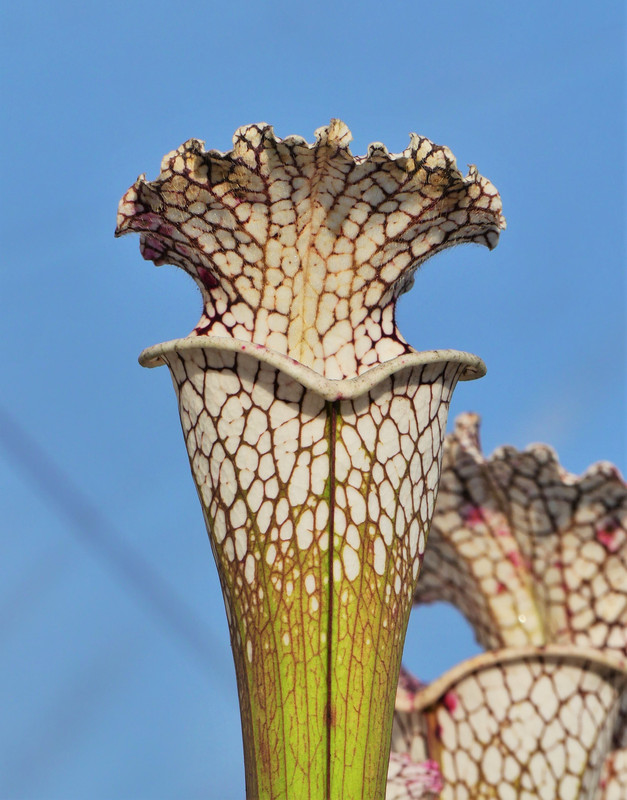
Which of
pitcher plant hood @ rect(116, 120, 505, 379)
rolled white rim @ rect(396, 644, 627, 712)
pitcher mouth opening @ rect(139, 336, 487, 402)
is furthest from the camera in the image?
rolled white rim @ rect(396, 644, 627, 712)

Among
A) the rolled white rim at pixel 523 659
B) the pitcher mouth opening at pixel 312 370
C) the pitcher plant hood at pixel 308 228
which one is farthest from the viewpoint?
the rolled white rim at pixel 523 659

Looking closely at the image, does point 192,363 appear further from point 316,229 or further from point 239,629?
point 239,629

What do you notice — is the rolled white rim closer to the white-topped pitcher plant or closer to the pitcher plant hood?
the white-topped pitcher plant

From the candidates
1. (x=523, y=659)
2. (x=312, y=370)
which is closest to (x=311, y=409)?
(x=312, y=370)

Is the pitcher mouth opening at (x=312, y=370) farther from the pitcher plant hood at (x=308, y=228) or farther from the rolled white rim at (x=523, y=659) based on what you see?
the rolled white rim at (x=523, y=659)

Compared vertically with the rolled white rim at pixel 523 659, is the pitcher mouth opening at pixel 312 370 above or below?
below

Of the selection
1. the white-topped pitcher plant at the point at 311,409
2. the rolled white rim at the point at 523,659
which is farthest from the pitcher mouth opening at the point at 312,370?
the rolled white rim at the point at 523,659

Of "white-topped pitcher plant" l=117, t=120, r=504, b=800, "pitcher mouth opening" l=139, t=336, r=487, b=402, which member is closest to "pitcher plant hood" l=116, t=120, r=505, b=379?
"white-topped pitcher plant" l=117, t=120, r=504, b=800

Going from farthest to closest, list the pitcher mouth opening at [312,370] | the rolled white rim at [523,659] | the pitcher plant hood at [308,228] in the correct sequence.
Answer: the rolled white rim at [523,659] < the pitcher plant hood at [308,228] < the pitcher mouth opening at [312,370]
